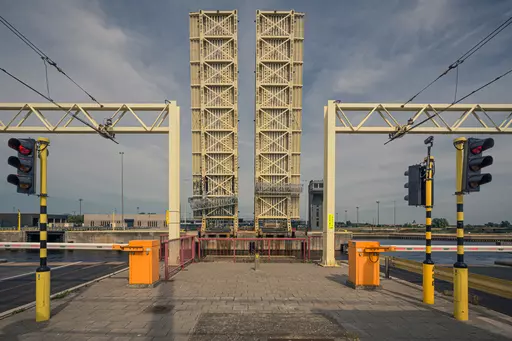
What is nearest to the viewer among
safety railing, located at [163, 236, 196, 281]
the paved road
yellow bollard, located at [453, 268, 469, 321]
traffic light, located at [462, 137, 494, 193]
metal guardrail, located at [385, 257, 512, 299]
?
traffic light, located at [462, 137, 494, 193]

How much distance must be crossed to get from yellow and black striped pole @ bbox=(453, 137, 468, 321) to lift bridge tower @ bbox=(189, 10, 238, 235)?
20506mm

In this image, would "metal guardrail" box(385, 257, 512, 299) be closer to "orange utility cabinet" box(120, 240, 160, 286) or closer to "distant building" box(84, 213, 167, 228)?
"orange utility cabinet" box(120, 240, 160, 286)

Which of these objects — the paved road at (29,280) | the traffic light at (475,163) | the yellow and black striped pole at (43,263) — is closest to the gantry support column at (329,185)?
the traffic light at (475,163)

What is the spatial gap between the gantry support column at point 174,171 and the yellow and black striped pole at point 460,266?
37.2ft

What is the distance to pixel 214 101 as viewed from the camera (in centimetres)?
2603

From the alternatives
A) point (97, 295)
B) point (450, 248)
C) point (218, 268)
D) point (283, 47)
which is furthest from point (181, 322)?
point (283, 47)

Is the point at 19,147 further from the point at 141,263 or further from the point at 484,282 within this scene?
the point at 484,282

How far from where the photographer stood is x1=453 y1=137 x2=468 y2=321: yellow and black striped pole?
6391 mm

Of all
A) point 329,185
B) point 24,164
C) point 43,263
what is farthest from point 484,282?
point 24,164

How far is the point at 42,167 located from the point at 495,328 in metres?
10.5

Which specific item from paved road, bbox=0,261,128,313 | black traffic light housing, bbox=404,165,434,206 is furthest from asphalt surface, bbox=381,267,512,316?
paved road, bbox=0,261,128,313

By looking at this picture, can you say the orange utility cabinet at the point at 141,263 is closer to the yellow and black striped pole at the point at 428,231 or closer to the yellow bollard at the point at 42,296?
the yellow bollard at the point at 42,296

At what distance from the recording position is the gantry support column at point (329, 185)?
547 inches

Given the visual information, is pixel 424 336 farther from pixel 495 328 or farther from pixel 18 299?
pixel 18 299
